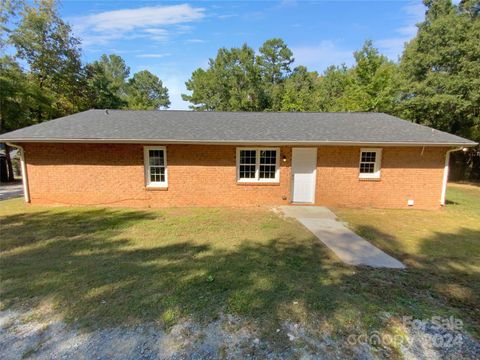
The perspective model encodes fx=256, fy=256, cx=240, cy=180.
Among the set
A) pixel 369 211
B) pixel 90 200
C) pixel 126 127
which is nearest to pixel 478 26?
pixel 369 211

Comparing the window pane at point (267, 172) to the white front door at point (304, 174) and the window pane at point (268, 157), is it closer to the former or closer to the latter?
the window pane at point (268, 157)

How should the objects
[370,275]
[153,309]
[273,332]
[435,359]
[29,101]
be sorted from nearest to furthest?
[435,359], [273,332], [153,309], [370,275], [29,101]

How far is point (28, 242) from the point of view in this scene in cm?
601

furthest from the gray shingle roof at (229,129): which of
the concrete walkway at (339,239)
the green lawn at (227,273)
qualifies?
the green lawn at (227,273)

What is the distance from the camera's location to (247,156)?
32.8 feet

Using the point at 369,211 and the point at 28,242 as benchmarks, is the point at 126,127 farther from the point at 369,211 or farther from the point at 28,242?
the point at 369,211

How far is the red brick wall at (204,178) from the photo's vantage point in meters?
9.66

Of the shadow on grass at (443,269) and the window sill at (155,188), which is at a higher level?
the window sill at (155,188)

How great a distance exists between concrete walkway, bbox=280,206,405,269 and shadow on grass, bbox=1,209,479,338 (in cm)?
32

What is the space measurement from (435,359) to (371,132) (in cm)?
902

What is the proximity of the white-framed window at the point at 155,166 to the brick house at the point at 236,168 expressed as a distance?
38 mm

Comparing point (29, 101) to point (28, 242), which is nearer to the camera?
point (28, 242)

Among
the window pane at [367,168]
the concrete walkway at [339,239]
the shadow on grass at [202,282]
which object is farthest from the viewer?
the window pane at [367,168]

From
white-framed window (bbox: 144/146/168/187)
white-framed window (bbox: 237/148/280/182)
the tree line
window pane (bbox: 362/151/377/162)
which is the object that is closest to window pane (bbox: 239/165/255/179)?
white-framed window (bbox: 237/148/280/182)
